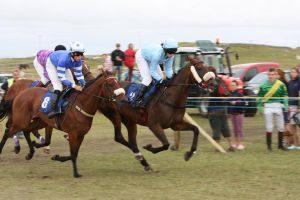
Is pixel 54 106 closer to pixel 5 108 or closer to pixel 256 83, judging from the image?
pixel 5 108

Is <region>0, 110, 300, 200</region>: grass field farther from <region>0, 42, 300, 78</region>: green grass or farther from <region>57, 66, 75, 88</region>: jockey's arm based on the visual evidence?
<region>0, 42, 300, 78</region>: green grass

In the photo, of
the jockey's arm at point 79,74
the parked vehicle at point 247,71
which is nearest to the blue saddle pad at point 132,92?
the jockey's arm at point 79,74

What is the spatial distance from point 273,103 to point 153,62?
357cm

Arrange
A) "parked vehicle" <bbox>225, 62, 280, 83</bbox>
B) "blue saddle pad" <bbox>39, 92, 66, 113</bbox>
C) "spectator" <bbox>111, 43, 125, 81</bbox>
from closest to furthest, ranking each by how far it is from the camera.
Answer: "blue saddle pad" <bbox>39, 92, 66, 113</bbox> → "spectator" <bbox>111, 43, 125, 81</bbox> → "parked vehicle" <bbox>225, 62, 280, 83</bbox>

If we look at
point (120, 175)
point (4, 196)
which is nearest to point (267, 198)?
point (120, 175)

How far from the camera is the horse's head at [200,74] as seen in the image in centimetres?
1063

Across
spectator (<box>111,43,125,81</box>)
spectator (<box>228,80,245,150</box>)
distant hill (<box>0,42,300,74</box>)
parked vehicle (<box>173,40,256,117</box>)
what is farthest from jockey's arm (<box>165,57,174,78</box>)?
distant hill (<box>0,42,300,74</box>)

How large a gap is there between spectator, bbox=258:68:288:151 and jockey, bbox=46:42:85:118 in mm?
4539

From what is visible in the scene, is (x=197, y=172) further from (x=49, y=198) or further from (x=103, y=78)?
(x=49, y=198)

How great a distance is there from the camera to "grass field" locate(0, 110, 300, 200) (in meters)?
8.69

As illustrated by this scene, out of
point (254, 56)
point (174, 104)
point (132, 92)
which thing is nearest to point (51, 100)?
point (132, 92)

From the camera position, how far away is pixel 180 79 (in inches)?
428

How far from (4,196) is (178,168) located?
11.7 ft

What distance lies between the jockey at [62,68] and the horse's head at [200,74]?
2.04 meters
